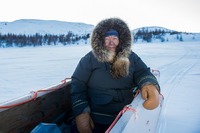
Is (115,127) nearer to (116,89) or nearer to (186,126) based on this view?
(116,89)

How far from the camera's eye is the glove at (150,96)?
1932 mm

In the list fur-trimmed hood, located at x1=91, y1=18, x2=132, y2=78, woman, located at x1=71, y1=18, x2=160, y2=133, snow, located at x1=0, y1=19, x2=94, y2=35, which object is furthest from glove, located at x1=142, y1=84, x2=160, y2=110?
snow, located at x1=0, y1=19, x2=94, y2=35

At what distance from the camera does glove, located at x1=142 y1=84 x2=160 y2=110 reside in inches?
76.1

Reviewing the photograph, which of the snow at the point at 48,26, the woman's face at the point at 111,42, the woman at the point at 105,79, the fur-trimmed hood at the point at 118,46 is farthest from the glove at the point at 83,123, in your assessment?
the snow at the point at 48,26

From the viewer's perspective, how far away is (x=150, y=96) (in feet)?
6.55

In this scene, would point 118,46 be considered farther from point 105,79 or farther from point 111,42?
point 105,79

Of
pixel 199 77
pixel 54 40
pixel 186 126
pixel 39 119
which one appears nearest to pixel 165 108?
pixel 186 126

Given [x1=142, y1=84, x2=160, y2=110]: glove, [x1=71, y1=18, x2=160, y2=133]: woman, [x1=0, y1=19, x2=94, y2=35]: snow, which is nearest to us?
[x1=142, y1=84, x2=160, y2=110]: glove

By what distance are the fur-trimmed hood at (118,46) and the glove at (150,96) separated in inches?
11.1

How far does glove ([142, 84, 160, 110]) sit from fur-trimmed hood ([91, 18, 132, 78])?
28 cm

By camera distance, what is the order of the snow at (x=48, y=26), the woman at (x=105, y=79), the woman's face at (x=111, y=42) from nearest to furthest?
the woman at (x=105, y=79), the woman's face at (x=111, y=42), the snow at (x=48, y=26)

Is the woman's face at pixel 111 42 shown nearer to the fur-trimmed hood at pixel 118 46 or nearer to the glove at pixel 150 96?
the fur-trimmed hood at pixel 118 46

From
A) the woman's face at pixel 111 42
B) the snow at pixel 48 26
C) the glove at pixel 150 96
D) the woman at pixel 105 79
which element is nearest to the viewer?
the glove at pixel 150 96

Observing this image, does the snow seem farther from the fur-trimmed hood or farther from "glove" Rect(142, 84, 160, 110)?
"glove" Rect(142, 84, 160, 110)
